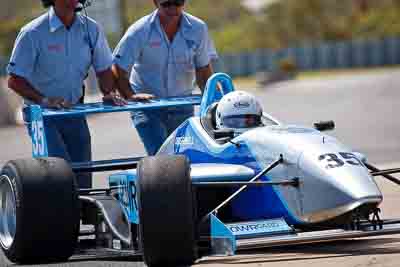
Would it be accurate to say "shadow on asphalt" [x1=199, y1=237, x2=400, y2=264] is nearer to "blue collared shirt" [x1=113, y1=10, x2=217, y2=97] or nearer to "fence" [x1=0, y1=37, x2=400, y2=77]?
"blue collared shirt" [x1=113, y1=10, x2=217, y2=97]

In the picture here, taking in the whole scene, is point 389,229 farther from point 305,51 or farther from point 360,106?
point 305,51

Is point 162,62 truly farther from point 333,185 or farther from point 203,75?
point 333,185

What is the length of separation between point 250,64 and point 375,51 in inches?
305

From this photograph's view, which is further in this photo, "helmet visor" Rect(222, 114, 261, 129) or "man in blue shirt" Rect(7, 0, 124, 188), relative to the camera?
→ "man in blue shirt" Rect(7, 0, 124, 188)

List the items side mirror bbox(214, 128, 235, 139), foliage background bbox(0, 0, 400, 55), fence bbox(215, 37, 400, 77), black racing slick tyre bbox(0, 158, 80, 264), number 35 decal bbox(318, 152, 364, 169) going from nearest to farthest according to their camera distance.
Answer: number 35 decal bbox(318, 152, 364, 169) → black racing slick tyre bbox(0, 158, 80, 264) → side mirror bbox(214, 128, 235, 139) → fence bbox(215, 37, 400, 77) → foliage background bbox(0, 0, 400, 55)

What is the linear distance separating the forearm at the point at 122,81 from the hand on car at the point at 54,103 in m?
0.80

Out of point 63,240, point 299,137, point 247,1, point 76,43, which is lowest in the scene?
point 63,240

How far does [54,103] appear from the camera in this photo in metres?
11.5

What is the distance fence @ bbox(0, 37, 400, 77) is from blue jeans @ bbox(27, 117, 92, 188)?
54.0 meters

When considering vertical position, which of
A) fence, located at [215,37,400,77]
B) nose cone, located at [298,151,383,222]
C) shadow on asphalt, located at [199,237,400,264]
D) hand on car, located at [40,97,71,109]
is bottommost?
shadow on asphalt, located at [199,237,400,264]

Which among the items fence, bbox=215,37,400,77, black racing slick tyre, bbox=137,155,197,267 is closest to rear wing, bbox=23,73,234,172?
black racing slick tyre, bbox=137,155,197,267

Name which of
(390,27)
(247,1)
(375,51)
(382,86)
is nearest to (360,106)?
(382,86)

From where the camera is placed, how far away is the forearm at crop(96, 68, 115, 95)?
12383 millimetres

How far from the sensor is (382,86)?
140ft
